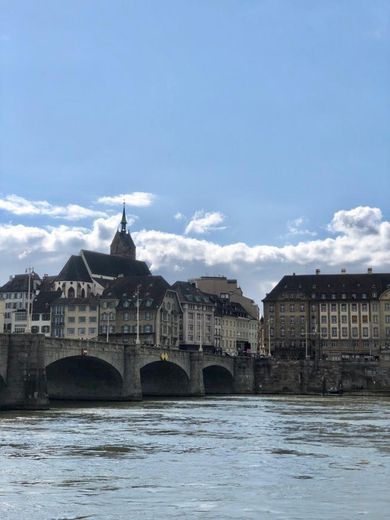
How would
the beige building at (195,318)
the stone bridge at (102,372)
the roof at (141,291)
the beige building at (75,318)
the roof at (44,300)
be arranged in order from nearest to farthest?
the stone bridge at (102,372) → the roof at (141,291) → the beige building at (75,318) → the beige building at (195,318) → the roof at (44,300)

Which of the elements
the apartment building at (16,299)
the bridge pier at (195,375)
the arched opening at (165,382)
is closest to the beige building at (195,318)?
the apartment building at (16,299)

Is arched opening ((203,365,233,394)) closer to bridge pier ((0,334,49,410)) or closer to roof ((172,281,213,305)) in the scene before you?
roof ((172,281,213,305))

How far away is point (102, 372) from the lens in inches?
3693

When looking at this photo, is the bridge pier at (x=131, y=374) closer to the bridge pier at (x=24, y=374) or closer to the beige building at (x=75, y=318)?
the bridge pier at (x=24, y=374)

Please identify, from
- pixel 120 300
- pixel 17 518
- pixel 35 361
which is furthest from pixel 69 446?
pixel 120 300

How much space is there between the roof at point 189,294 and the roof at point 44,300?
26.1m

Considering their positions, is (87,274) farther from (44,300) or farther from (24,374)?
(24,374)

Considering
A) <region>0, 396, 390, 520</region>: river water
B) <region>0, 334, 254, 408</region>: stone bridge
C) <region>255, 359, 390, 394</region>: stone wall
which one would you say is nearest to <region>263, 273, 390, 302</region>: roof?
<region>255, 359, 390, 394</region>: stone wall

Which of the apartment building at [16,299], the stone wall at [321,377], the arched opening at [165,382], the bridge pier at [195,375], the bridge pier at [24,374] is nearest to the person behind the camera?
the bridge pier at [24,374]

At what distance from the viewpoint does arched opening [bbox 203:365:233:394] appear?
137250mm

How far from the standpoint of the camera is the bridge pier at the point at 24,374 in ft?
233

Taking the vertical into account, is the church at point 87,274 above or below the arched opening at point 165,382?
above

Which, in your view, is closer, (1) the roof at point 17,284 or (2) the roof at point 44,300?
(2) the roof at point 44,300

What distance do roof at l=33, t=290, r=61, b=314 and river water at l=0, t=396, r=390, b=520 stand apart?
114503mm
